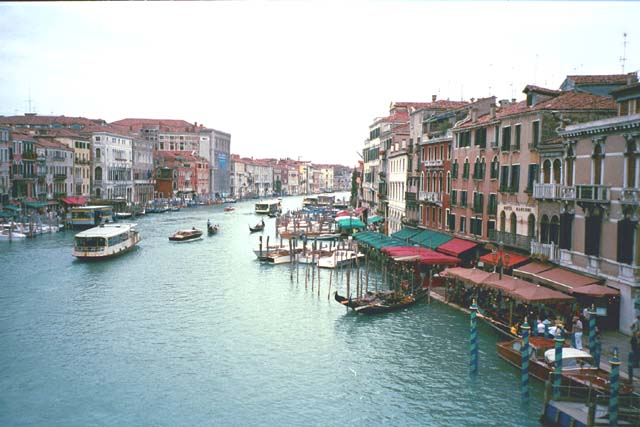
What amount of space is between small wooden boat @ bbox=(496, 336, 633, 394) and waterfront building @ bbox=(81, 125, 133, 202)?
171 feet

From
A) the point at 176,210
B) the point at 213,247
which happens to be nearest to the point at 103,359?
the point at 213,247

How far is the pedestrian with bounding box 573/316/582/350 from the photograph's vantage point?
42.9ft

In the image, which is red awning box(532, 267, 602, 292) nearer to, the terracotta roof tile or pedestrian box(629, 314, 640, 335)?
pedestrian box(629, 314, 640, 335)

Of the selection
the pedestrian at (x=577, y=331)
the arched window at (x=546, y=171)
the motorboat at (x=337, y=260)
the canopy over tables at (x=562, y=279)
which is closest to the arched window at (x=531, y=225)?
the arched window at (x=546, y=171)

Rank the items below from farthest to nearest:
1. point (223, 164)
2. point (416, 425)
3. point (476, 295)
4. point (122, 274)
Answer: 1. point (223, 164)
2. point (122, 274)
3. point (476, 295)
4. point (416, 425)

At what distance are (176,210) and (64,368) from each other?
5761 cm

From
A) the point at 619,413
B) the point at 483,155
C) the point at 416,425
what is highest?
the point at 483,155

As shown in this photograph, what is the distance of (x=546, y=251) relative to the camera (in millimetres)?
17469

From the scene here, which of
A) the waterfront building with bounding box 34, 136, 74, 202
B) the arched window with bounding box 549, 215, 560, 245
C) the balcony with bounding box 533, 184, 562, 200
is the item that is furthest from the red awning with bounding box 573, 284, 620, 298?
the waterfront building with bounding box 34, 136, 74, 202

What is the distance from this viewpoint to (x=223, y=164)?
10100cm

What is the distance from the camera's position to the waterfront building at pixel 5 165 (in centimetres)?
4106

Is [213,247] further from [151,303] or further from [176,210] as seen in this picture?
[176,210]

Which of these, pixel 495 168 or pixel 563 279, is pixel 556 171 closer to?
pixel 563 279

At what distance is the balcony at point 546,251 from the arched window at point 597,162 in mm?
2457
